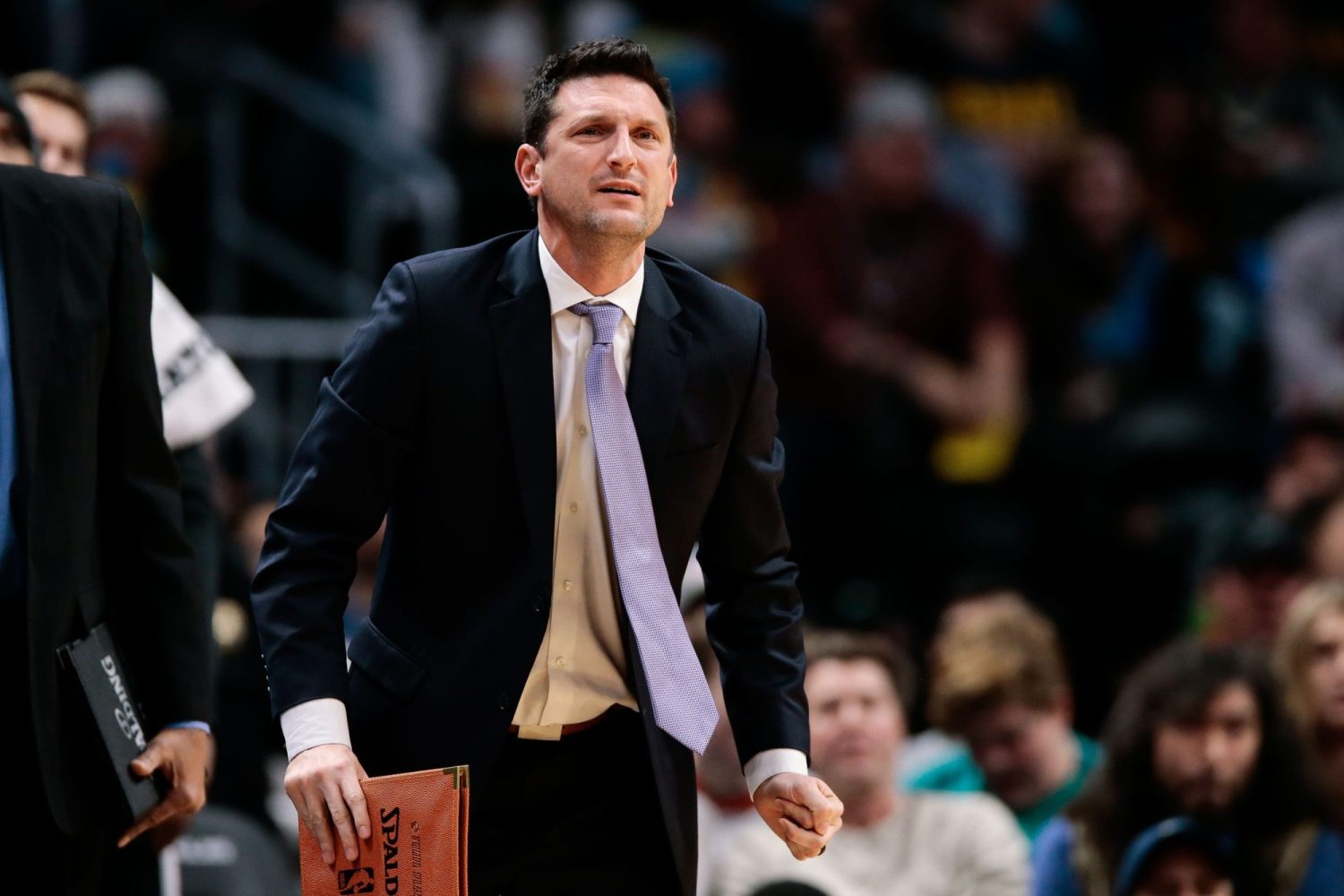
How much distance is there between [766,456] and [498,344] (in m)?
0.49

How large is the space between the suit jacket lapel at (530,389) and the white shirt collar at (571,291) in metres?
0.01

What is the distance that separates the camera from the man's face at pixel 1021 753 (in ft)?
17.9

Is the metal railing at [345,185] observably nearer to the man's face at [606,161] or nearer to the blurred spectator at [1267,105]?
the blurred spectator at [1267,105]

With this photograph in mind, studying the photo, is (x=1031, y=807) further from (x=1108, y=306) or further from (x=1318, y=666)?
(x=1108, y=306)

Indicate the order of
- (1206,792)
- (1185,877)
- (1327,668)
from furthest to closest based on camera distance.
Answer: (1327,668) → (1206,792) → (1185,877)

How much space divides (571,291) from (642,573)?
0.44 m

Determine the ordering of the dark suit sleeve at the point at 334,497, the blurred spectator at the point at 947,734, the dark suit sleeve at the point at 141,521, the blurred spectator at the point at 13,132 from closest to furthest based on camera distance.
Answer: the dark suit sleeve at the point at 334,497 < the dark suit sleeve at the point at 141,521 < the blurred spectator at the point at 13,132 < the blurred spectator at the point at 947,734

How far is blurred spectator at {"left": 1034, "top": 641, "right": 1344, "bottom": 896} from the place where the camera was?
4.59 meters

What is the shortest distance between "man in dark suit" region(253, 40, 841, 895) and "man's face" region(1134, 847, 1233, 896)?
5.39 feet

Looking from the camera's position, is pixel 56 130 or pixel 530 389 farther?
pixel 56 130

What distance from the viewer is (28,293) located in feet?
9.66

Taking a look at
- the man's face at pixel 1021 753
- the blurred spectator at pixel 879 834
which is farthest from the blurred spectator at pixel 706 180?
the blurred spectator at pixel 879 834

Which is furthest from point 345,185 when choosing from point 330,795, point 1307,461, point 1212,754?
point 330,795

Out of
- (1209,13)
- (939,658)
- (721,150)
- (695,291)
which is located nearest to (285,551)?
(695,291)
